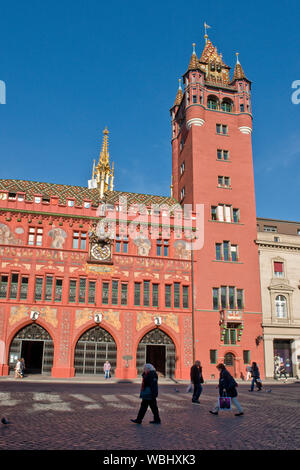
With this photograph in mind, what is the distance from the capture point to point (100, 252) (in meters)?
36.0

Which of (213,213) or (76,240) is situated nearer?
(76,240)

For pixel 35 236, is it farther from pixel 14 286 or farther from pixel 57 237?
pixel 14 286

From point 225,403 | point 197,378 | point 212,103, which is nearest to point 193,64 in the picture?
point 212,103

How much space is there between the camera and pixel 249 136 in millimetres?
44594

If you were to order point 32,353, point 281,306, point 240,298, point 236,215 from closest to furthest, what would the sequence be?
point 240,298, point 281,306, point 236,215, point 32,353

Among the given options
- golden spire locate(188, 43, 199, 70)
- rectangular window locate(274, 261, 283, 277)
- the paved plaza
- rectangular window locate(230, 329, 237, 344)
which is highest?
golden spire locate(188, 43, 199, 70)

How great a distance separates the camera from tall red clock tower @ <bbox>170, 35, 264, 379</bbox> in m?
36.7

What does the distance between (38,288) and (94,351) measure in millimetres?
6856

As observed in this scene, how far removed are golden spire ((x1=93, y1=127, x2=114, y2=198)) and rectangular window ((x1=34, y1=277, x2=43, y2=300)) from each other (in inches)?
494

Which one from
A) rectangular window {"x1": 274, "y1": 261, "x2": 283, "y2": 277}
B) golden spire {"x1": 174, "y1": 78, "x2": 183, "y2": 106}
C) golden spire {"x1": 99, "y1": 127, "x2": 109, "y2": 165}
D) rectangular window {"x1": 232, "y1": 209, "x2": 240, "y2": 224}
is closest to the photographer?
rectangular window {"x1": 274, "y1": 261, "x2": 283, "y2": 277}

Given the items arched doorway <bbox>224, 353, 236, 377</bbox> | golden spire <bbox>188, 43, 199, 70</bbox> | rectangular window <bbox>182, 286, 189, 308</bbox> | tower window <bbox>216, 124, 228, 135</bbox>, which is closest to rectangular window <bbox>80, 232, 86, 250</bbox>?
rectangular window <bbox>182, 286, 189, 308</bbox>

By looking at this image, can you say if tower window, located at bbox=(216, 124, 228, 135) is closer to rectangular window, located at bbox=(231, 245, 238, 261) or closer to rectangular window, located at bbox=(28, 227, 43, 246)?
rectangular window, located at bbox=(231, 245, 238, 261)

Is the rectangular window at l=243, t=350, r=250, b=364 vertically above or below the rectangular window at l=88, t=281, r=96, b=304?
below
